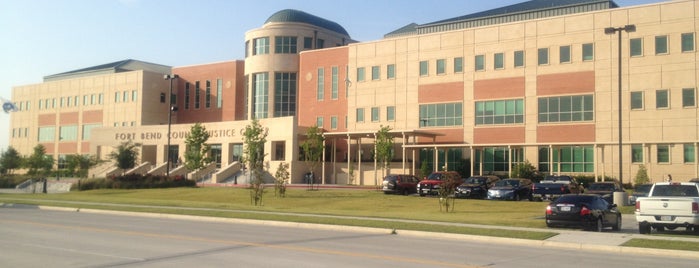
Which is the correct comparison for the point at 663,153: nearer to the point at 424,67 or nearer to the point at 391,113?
the point at 424,67

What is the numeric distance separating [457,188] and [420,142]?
2117 centimetres

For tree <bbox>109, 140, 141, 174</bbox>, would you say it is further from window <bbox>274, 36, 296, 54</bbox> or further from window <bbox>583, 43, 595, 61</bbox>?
window <bbox>583, 43, 595, 61</bbox>

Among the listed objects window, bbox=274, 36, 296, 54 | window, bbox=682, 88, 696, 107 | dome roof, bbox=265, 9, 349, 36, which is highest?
dome roof, bbox=265, 9, 349, 36

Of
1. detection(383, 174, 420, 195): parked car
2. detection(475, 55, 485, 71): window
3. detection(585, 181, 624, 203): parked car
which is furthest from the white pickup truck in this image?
detection(475, 55, 485, 71): window

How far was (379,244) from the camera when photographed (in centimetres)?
1683

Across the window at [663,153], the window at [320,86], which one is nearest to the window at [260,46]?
the window at [320,86]

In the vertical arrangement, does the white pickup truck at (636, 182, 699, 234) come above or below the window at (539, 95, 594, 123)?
below

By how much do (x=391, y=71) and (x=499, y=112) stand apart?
12.4m

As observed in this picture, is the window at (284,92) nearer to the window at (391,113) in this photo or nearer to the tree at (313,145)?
the window at (391,113)

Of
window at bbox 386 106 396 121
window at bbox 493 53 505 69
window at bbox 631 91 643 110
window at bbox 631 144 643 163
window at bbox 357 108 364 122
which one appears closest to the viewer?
window at bbox 631 144 643 163

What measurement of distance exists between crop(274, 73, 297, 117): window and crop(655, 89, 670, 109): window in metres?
39.5

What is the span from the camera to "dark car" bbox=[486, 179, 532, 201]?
124 feet

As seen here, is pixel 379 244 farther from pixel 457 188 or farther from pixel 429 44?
pixel 429 44

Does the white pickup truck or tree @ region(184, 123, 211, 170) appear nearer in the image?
the white pickup truck
